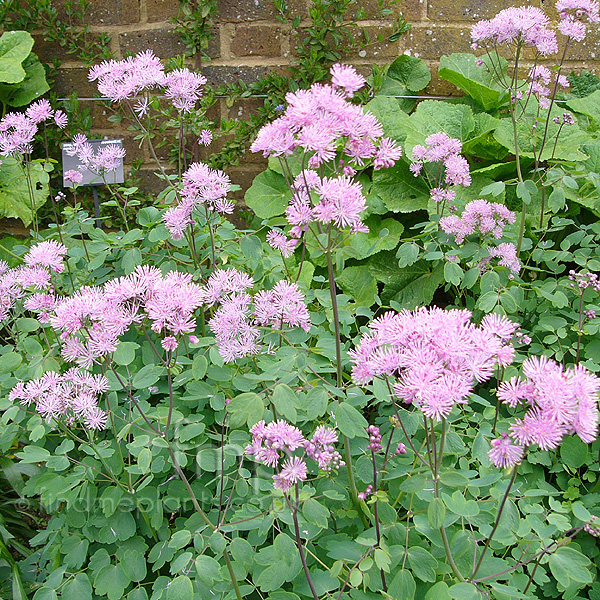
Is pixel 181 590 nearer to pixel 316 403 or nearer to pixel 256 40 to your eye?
pixel 316 403

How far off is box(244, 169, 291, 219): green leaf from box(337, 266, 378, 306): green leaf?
0.50 metres

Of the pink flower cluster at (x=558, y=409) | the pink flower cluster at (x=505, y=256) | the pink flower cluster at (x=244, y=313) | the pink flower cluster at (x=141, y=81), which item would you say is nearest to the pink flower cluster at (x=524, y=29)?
the pink flower cluster at (x=505, y=256)

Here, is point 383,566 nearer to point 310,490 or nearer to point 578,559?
point 310,490

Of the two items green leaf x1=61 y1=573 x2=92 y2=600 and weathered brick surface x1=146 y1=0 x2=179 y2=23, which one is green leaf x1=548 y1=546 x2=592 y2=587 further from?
weathered brick surface x1=146 y1=0 x2=179 y2=23

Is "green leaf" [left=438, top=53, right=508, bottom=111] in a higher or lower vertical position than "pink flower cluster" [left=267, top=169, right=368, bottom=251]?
lower

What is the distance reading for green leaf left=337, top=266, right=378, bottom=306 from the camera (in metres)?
2.24

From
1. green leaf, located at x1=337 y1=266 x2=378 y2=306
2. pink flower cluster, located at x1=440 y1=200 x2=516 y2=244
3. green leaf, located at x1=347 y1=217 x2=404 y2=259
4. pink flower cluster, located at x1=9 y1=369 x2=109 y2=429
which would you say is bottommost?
green leaf, located at x1=337 y1=266 x2=378 y2=306

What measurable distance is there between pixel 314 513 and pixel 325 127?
0.64 meters

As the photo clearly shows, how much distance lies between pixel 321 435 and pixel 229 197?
2.03 m

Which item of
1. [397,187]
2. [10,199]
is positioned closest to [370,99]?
[397,187]

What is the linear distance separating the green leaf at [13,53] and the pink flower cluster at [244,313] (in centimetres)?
200

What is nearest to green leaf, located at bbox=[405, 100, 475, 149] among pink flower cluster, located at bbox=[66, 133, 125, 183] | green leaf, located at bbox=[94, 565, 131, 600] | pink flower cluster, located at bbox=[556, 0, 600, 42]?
pink flower cluster, located at bbox=[556, 0, 600, 42]

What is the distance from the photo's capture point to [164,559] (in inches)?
42.9

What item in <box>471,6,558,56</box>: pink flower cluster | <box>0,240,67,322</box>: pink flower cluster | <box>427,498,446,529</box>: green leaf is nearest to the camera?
<box>427,498,446,529</box>: green leaf
